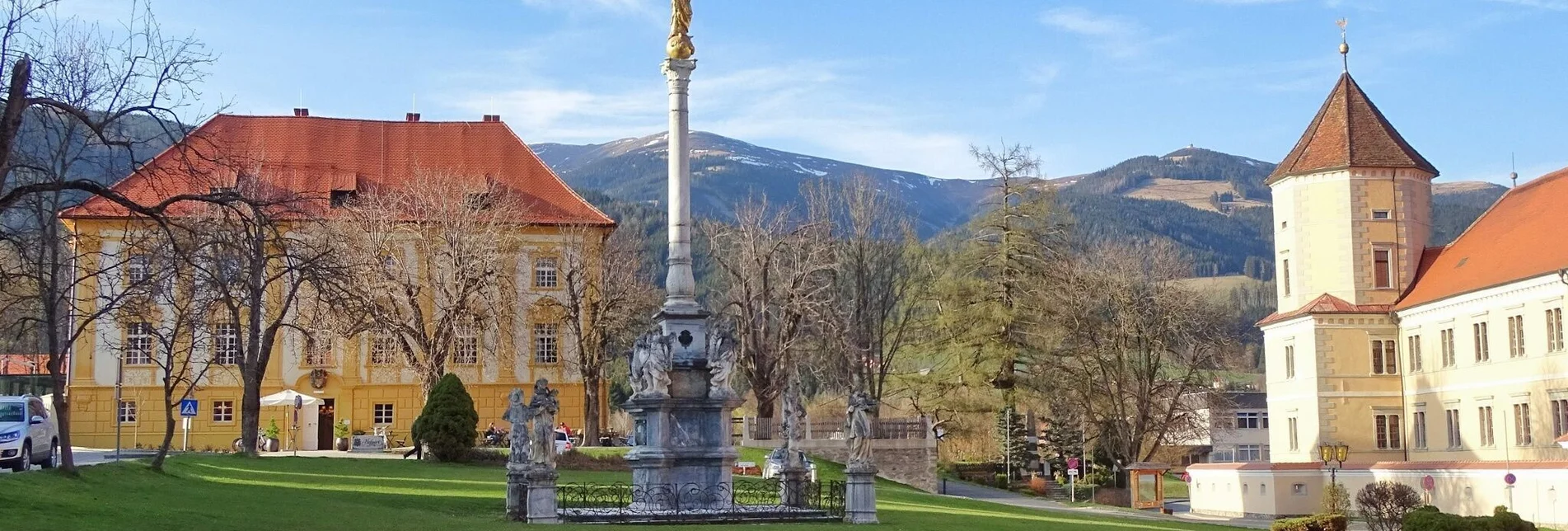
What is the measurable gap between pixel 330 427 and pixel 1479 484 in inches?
1573

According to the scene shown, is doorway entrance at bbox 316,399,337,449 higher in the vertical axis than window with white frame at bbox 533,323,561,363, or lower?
lower

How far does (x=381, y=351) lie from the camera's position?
196 ft

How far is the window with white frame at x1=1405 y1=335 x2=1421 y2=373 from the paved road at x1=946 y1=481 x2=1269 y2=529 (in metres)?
8.68

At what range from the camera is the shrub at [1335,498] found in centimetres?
4759

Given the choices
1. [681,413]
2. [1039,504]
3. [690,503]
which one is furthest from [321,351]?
[690,503]

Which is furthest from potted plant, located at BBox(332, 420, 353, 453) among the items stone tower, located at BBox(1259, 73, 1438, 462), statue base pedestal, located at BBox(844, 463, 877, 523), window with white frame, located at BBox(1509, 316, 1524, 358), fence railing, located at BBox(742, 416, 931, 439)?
window with white frame, located at BBox(1509, 316, 1524, 358)

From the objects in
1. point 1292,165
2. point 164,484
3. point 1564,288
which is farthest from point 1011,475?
Answer: point 164,484

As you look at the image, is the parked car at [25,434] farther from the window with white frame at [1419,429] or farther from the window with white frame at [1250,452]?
the window with white frame at [1250,452]

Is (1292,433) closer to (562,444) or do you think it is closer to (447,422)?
(562,444)

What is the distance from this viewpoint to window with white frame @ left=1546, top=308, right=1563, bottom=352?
4444cm

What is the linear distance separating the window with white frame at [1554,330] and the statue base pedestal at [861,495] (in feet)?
84.6

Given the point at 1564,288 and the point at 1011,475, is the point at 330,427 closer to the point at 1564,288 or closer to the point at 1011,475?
the point at 1011,475

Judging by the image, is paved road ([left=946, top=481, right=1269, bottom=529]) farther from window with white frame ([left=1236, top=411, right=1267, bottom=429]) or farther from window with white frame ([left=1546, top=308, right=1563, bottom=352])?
window with white frame ([left=1236, top=411, right=1267, bottom=429])

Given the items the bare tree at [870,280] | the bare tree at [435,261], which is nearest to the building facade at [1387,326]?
the bare tree at [870,280]
